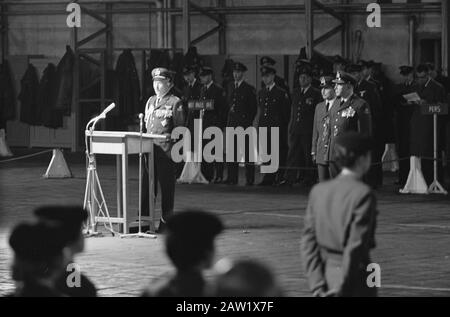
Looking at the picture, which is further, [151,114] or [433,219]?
[433,219]

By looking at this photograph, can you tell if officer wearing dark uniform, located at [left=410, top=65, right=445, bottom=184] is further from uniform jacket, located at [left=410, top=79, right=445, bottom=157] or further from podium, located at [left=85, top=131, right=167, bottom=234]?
podium, located at [left=85, top=131, right=167, bottom=234]

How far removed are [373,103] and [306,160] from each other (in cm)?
165

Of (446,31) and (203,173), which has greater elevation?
(446,31)

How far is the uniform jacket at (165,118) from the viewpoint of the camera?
15.2 metres

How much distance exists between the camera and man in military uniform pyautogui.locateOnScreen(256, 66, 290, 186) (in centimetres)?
2161

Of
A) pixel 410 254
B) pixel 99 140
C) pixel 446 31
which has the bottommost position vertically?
pixel 410 254

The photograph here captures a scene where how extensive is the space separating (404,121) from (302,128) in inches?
70.4

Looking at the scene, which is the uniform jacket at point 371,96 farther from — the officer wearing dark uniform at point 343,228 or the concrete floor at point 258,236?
the officer wearing dark uniform at point 343,228

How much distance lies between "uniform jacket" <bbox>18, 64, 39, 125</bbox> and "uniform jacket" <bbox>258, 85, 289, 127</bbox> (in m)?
8.62

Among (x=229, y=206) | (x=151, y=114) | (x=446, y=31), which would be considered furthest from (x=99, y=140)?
(x=446, y=31)

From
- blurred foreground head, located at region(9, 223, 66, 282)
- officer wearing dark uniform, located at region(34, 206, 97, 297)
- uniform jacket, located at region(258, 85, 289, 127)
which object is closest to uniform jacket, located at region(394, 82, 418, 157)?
uniform jacket, located at region(258, 85, 289, 127)

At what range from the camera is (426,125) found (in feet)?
66.7
